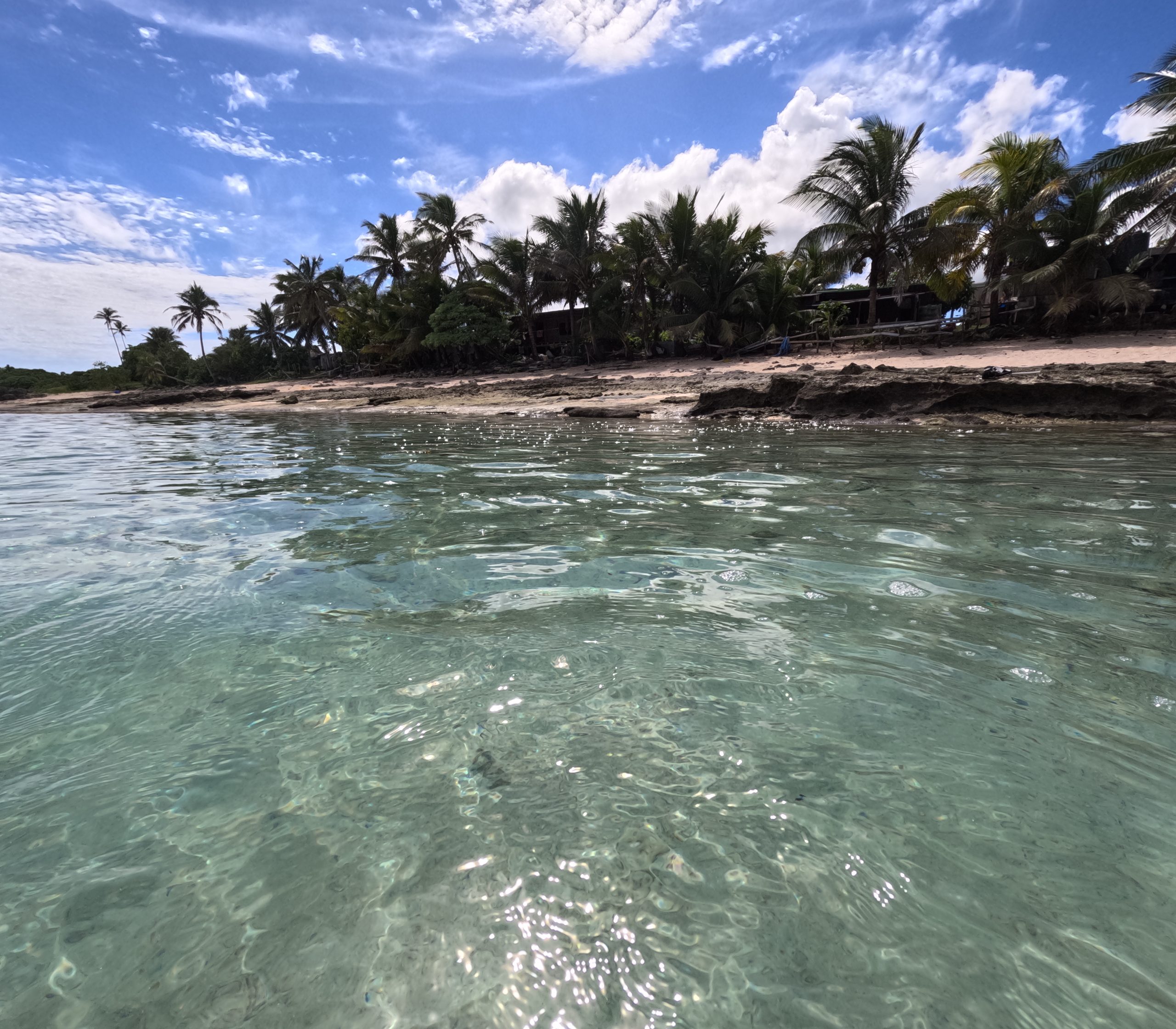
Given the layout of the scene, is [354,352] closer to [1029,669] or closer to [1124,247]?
[1124,247]

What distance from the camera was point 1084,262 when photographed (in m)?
15.9

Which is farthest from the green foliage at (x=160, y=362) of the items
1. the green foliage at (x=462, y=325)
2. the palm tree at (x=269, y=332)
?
the green foliage at (x=462, y=325)

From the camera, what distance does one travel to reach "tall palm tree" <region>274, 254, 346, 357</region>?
37.8m

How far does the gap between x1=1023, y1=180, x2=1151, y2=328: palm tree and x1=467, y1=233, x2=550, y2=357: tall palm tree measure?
1881 centimetres

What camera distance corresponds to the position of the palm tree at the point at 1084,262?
50.2ft

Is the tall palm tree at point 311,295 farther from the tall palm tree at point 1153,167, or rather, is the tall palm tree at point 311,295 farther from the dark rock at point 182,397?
the tall palm tree at point 1153,167

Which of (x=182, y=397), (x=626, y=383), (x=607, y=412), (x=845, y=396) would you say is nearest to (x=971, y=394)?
(x=845, y=396)

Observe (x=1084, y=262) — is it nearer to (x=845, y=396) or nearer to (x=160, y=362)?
(x=845, y=396)

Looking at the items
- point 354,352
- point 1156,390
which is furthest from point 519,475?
point 354,352

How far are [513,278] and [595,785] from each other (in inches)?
1143

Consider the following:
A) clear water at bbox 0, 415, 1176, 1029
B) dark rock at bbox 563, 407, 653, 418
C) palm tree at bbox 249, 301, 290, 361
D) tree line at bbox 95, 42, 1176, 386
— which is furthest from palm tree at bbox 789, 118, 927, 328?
palm tree at bbox 249, 301, 290, 361

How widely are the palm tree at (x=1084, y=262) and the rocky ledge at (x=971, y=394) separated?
21.9ft

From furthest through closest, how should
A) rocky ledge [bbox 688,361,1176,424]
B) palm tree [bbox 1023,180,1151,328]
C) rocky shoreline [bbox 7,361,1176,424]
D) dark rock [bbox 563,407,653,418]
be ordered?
1. palm tree [bbox 1023,180,1151,328]
2. dark rock [bbox 563,407,653,418]
3. rocky shoreline [bbox 7,361,1176,424]
4. rocky ledge [bbox 688,361,1176,424]

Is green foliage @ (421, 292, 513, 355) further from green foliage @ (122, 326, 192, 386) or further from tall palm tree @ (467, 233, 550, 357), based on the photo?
green foliage @ (122, 326, 192, 386)
